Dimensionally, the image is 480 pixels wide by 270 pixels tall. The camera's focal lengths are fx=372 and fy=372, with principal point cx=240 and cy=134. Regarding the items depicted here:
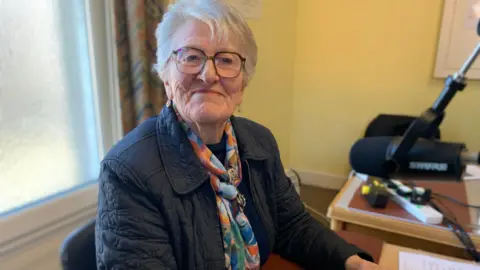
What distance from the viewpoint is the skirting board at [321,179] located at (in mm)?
2988

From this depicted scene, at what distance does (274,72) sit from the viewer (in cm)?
258

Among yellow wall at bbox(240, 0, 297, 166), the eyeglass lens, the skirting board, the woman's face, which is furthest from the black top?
the skirting board

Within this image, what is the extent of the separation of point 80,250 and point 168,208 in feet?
0.69

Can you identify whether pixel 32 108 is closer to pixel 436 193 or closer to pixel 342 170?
pixel 436 193

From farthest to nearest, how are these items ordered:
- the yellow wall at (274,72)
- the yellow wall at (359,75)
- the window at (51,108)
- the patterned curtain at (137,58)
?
the yellow wall at (359,75)
the yellow wall at (274,72)
the patterned curtain at (137,58)
the window at (51,108)

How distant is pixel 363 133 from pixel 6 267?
238cm

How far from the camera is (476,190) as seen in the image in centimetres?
132

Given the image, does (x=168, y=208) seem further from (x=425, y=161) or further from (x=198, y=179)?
(x=425, y=161)

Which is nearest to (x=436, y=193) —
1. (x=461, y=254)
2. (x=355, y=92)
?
(x=461, y=254)

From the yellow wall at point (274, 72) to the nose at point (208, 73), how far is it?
125cm

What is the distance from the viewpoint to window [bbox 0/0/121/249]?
1.23 meters

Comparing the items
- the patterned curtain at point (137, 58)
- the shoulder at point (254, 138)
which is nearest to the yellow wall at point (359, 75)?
the patterned curtain at point (137, 58)

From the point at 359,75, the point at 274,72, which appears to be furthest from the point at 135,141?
the point at 359,75

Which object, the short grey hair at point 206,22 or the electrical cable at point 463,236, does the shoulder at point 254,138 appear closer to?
the short grey hair at point 206,22
